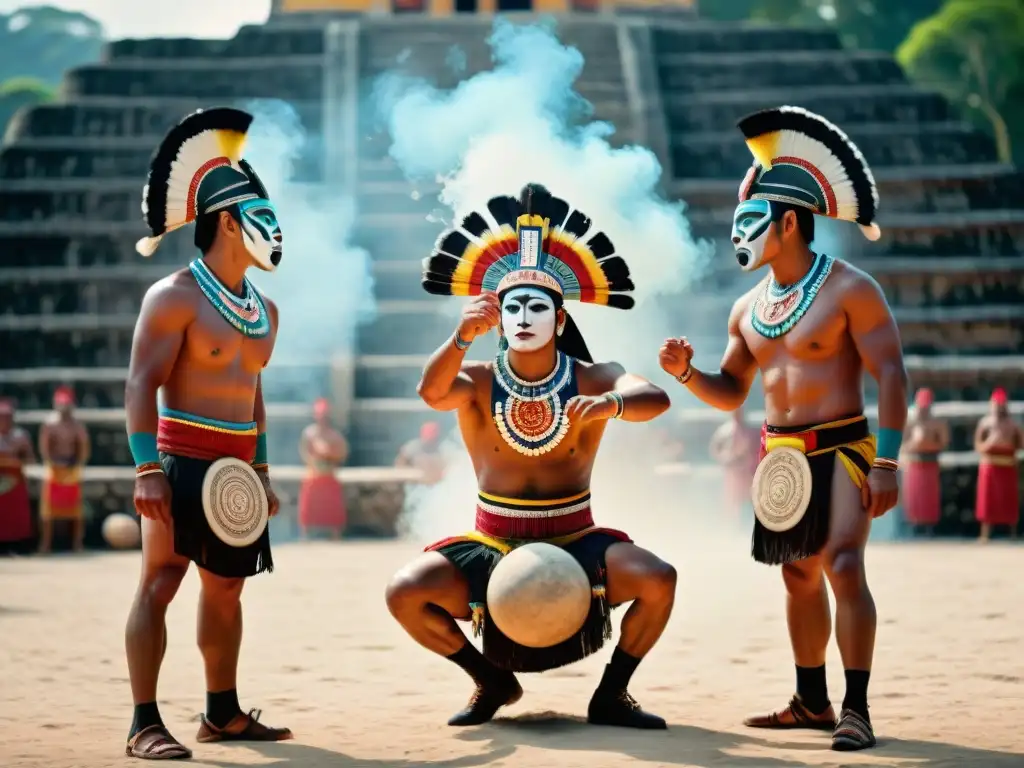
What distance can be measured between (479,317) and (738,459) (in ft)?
36.4

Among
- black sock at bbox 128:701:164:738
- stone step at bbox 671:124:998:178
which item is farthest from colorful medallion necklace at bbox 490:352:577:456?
stone step at bbox 671:124:998:178

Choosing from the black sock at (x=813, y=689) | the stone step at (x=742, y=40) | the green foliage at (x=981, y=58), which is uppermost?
the green foliage at (x=981, y=58)

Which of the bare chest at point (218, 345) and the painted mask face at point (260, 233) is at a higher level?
the painted mask face at point (260, 233)

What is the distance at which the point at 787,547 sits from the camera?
688 centimetres

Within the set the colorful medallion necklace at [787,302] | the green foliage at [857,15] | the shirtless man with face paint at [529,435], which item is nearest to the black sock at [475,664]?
the shirtless man with face paint at [529,435]

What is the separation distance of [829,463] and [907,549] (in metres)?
9.82

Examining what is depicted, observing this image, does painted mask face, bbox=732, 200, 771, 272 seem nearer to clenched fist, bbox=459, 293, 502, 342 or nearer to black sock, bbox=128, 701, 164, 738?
clenched fist, bbox=459, 293, 502, 342

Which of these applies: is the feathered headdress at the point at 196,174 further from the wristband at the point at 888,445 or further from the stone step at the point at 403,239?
the stone step at the point at 403,239

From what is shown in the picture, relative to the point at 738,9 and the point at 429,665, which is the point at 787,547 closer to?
the point at 429,665

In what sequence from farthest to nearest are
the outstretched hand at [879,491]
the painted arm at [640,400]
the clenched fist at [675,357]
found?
1. the clenched fist at [675,357]
2. the painted arm at [640,400]
3. the outstretched hand at [879,491]

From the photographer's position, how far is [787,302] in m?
7.00

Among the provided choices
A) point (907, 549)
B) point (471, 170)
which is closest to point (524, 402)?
point (471, 170)

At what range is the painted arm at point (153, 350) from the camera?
21.6 feet

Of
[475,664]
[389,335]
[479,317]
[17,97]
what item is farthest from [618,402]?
[17,97]
